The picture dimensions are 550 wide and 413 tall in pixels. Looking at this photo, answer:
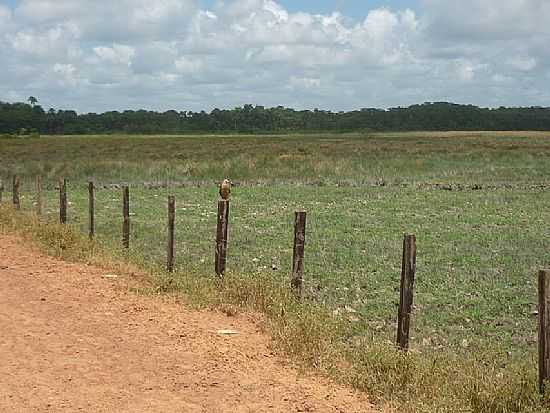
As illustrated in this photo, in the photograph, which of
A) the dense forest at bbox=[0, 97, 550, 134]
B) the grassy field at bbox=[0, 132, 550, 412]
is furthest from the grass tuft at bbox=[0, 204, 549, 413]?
the dense forest at bbox=[0, 97, 550, 134]

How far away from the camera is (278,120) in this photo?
5782 inches

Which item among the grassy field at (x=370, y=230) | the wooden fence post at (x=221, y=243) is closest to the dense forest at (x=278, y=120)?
the grassy field at (x=370, y=230)

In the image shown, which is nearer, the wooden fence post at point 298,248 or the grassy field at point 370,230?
the wooden fence post at point 298,248

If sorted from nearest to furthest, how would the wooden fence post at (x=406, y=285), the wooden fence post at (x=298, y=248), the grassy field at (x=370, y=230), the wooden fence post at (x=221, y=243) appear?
the wooden fence post at (x=406, y=285)
the wooden fence post at (x=298, y=248)
the grassy field at (x=370, y=230)
the wooden fence post at (x=221, y=243)

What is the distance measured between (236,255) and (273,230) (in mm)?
3969

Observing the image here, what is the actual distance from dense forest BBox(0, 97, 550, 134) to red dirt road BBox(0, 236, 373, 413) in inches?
4565

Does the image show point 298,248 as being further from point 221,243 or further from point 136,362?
point 136,362

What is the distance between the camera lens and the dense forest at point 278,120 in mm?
127875

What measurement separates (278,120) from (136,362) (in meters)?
141

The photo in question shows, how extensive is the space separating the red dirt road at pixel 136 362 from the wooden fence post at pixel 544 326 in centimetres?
148

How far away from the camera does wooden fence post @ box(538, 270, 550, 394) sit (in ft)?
21.1

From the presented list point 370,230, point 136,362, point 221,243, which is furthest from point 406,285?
point 370,230

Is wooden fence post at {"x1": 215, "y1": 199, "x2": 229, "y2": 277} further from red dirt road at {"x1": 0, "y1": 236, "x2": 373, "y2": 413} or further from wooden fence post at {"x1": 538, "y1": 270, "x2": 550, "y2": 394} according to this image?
wooden fence post at {"x1": 538, "y1": 270, "x2": 550, "y2": 394}

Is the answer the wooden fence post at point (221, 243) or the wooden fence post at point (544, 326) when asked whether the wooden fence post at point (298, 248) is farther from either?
the wooden fence post at point (544, 326)
